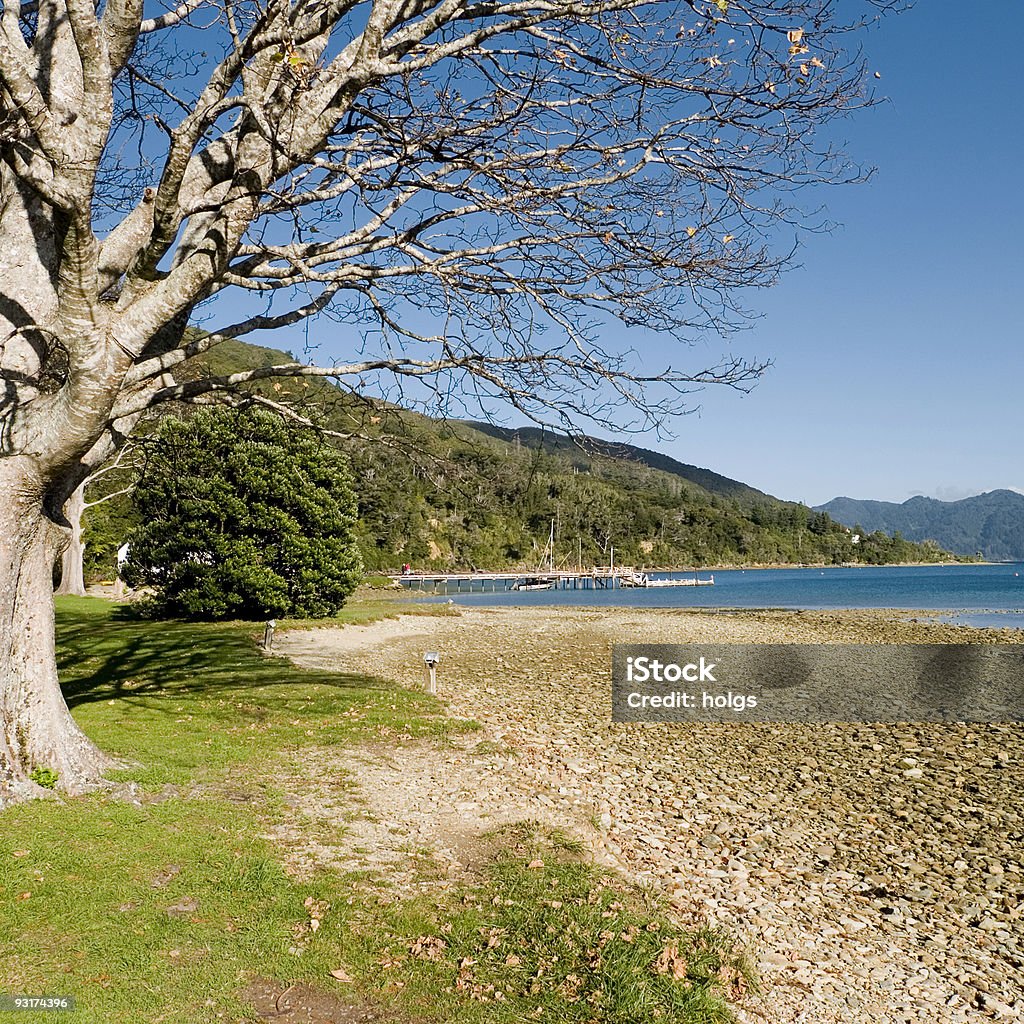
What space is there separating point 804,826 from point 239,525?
70.4 ft

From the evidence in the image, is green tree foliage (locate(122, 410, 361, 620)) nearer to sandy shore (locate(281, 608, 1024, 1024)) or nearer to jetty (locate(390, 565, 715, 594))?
sandy shore (locate(281, 608, 1024, 1024))

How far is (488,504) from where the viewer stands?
10.8 m

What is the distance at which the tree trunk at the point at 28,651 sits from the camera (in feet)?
20.4

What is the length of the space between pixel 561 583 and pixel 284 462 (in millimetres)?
102718

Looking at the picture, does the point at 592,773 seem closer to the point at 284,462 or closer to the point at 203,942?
the point at 203,942

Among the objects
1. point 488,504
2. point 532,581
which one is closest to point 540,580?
point 532,581

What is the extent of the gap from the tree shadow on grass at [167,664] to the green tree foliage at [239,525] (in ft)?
8.29

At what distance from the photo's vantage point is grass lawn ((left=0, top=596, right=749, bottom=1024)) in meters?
4.19

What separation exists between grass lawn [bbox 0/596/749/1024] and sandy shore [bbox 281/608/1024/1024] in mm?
677

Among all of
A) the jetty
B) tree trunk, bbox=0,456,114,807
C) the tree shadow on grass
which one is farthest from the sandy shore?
the jetty

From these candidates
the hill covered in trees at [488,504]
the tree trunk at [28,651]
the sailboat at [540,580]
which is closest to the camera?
the tree trunk at [28,651]

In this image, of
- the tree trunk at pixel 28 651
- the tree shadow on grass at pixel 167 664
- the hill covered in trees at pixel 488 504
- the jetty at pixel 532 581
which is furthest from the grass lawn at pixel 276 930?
the jetty at pixel 532 581

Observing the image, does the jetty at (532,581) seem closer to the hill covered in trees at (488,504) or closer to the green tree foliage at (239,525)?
the hill covered in trees at (488,504)

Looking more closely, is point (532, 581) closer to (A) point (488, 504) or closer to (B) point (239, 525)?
(B) point (239, 525)
